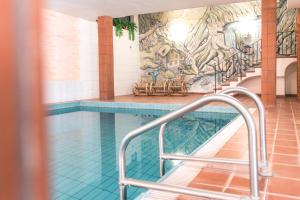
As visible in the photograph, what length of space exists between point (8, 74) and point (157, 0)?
717 cm

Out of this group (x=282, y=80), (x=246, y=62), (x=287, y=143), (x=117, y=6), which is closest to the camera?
(x=287, y=143)

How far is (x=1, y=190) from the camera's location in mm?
228

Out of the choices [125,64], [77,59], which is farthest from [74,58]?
[125,64]

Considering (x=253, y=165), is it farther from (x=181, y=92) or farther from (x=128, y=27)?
(x=128, y=27)

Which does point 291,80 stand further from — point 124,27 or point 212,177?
point 212,177

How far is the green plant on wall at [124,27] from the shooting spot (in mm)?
10660

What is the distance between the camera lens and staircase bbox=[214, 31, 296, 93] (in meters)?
8.80

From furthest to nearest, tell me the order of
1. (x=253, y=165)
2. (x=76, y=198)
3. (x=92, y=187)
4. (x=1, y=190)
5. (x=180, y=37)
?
(x=180, y=37), (x=92, y=187), (x=76, y=198), (x=253, y=165), (x=1, y=190)

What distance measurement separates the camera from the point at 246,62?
386 inches

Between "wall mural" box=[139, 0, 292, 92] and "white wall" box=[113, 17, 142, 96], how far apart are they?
0.32m

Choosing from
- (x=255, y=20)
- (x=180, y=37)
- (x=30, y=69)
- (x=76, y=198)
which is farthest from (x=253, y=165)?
(x=180, y=37)

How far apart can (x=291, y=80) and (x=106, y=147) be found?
23.4 ft

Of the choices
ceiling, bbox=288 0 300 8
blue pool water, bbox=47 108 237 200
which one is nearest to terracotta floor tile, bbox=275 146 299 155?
blue pool water, bbox=47 108 237 200

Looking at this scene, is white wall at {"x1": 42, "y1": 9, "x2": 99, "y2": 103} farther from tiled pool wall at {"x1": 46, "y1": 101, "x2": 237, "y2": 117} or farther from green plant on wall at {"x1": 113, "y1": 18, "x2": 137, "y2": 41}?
green plant on wall at {"x1": 113, "y1": 18, "x2": 137, "y2": 41}
